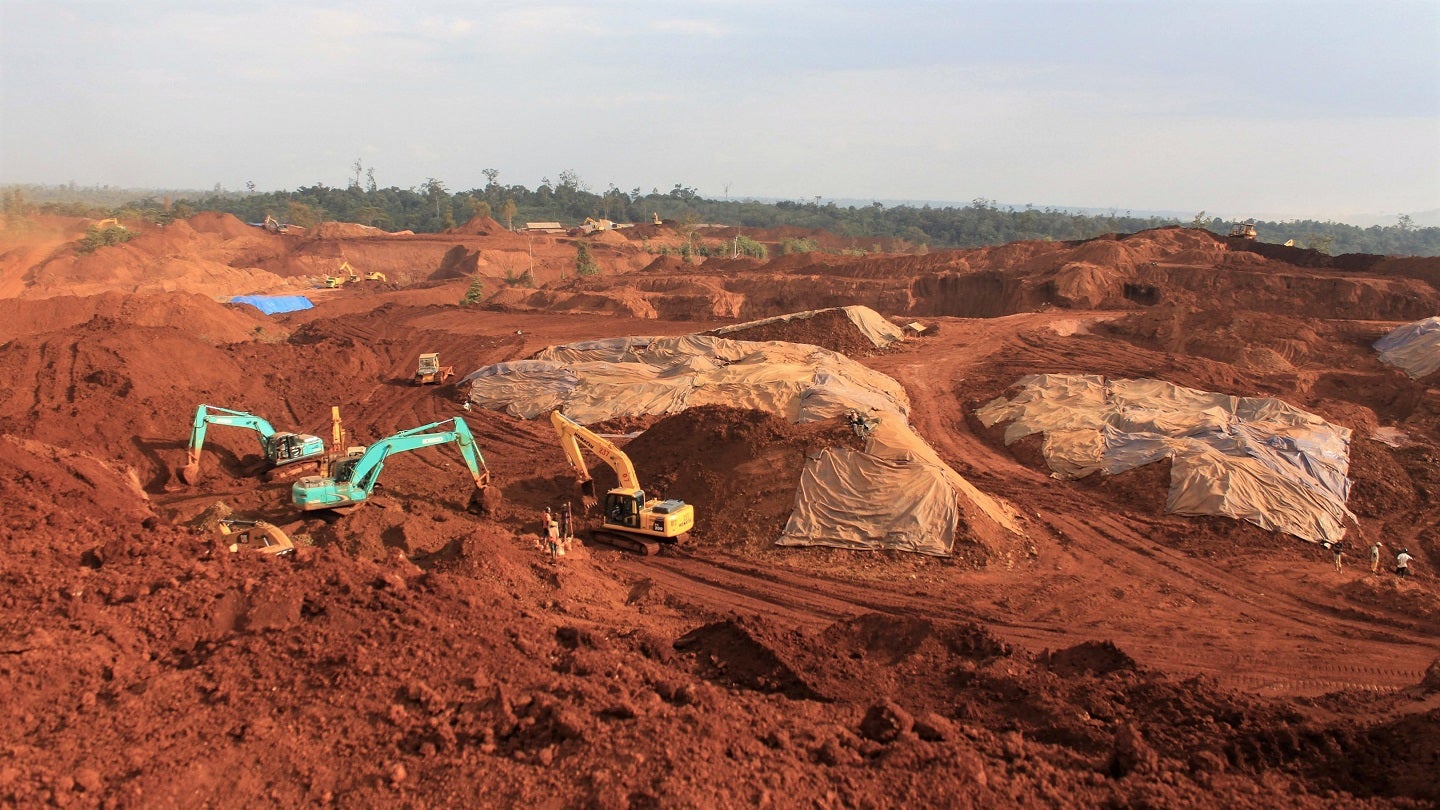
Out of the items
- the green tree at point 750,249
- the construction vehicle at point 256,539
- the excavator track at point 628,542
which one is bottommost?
the excavator track at point 628,542

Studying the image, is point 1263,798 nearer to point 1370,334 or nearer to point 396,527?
point 396,527

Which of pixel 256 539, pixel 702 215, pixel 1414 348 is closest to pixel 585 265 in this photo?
pixel 1414 348

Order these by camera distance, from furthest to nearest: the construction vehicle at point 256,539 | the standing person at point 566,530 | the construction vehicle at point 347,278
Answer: the construction vehicle at point 347,278
the standing person at point 566,530
the construction vehicle at point 256,539

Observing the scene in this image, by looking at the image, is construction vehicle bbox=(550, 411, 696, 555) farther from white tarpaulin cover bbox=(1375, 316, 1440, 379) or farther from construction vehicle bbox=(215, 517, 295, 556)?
white tarpaulin cover bbox=(1375, 316, 1440, 379)

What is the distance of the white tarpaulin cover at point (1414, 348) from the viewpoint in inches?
1145

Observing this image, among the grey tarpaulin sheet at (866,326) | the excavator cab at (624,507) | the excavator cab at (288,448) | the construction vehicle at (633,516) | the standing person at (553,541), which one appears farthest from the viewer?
the grey tarpaulin sheet at (866,326)

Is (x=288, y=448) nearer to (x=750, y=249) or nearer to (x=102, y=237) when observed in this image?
(x=102, y=237)

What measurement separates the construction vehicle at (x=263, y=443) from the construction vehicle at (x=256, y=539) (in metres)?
5.20

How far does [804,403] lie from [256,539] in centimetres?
1329

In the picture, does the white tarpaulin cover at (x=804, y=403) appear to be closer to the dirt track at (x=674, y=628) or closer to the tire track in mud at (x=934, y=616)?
the dirt track at (x=674, y=628)

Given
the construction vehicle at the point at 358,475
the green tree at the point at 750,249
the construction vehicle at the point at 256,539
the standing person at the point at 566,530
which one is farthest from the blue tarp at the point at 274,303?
the green tree at the point at 750,249

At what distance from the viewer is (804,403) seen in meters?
22.2

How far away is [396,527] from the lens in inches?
602

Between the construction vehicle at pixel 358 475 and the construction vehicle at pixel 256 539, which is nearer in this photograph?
the construction vehicle at pixel 256 539
